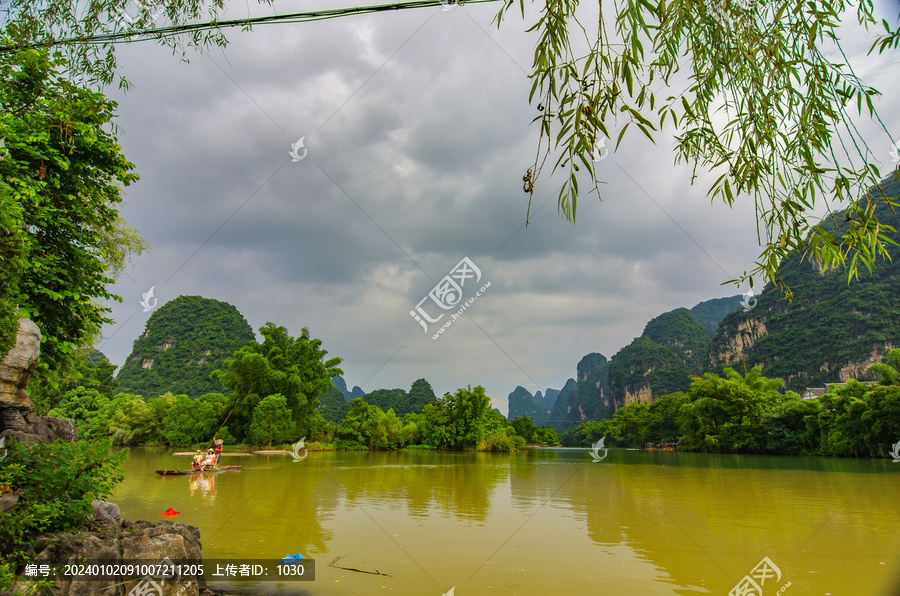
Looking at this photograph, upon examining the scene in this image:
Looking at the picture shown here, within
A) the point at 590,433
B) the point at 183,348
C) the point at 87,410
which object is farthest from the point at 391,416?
the point at 590,433

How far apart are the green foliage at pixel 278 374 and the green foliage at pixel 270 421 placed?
1114mm

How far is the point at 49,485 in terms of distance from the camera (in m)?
3.28

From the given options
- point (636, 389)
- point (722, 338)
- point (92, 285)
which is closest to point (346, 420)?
point (92, 285)

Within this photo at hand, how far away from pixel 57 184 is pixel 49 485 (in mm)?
3449

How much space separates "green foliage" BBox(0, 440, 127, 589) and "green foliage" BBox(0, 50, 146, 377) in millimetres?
1710

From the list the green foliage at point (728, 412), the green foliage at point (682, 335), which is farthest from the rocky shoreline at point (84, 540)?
the green foliage at point (682, 335)

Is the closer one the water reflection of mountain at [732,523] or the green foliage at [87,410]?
the water reflection of mountain at [732,523]

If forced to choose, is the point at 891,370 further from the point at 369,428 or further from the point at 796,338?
the point at 796,338

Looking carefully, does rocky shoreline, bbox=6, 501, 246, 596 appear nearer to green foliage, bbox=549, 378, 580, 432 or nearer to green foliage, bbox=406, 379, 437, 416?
green foliage, bbox=406, 379, 437, 416

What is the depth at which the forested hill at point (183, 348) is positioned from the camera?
176ft

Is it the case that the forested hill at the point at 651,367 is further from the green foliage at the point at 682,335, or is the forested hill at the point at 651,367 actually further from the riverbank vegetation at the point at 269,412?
the riverbank vegetation at the point at 269,412

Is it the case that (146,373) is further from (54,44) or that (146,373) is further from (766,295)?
(766,295)

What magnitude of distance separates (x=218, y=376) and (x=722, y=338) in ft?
217

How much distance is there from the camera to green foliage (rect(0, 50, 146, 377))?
4652 millimetres
